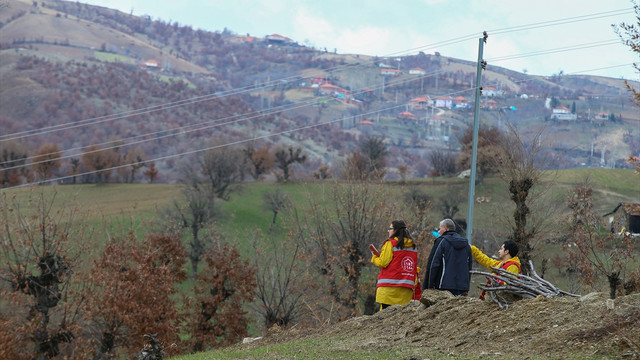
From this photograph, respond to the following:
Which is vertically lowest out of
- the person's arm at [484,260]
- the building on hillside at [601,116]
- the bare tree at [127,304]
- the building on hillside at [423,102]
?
the bare tree at [127,304]

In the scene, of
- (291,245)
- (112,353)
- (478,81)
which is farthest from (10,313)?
(478,81)

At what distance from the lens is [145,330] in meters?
24.0

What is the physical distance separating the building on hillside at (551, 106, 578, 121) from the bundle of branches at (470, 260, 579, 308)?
90.0 m

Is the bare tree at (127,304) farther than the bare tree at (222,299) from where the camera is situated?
No

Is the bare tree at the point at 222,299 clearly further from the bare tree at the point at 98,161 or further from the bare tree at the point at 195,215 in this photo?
the bare tree at the point at 98,161

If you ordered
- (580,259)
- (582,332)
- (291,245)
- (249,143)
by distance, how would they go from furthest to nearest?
(249,143) → (291,245) → (580,259) → (582,332)

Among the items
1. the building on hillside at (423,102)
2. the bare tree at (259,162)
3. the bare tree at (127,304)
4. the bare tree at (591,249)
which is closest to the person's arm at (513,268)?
the bare tree at (591,249)

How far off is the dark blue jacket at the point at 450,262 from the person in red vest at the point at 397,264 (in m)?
0.39

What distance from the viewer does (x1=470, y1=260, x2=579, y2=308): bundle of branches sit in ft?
32.2

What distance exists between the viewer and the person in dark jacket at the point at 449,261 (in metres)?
11.0

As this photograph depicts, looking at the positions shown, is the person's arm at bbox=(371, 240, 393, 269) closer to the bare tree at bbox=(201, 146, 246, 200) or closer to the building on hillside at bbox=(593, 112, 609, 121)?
the bare tree at bbox=(201, 146, 246, 200)

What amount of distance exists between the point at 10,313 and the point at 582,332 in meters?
24.5

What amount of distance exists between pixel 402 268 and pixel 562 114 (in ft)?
312

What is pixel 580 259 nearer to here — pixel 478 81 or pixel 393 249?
pixel 478 81
